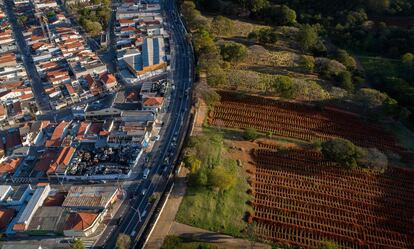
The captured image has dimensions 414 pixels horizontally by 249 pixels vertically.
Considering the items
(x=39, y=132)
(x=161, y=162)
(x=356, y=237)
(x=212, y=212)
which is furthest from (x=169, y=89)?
(x=356, y=237)

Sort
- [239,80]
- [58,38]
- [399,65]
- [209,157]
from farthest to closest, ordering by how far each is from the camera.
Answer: [58,38]
[399,65]
[239,80]
[209,157]

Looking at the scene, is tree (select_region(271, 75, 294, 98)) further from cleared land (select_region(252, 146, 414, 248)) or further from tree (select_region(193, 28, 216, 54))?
tree (select_region(193, 28, 216, 54))

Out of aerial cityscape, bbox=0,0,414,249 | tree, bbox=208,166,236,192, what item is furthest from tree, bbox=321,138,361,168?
tree, bbox=208,166,236,192

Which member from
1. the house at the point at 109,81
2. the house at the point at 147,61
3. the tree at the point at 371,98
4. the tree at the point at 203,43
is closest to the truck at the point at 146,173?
the house at the point at 109,81

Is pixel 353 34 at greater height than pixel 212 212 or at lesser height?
greater

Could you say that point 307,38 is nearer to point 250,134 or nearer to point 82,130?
point 250,134

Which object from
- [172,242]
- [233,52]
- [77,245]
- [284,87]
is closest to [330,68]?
[284,87]

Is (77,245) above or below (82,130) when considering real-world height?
below

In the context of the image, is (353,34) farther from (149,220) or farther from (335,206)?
(149,220)
